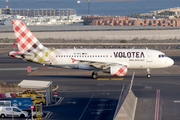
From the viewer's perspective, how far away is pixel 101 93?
136 feet

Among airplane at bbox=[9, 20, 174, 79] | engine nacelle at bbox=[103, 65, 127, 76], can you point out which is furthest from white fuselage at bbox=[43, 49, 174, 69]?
engine nacelle at bbox=[103, 65, 127, 76]

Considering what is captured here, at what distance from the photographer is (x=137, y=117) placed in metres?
31.1

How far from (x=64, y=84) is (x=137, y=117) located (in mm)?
18328

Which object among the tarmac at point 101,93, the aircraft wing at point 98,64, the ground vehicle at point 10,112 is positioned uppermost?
the aircraft wing at point 98,64

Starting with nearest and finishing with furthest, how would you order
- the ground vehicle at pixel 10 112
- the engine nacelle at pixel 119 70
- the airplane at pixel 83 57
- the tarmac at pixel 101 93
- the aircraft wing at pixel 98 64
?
the ground vehicle at pixel 10 112, the tarmac at pixel 101 93, the engine nacelle at pixel 119 70, the aircraft wing at pixel 98 64, the airplane at pixel 83 57

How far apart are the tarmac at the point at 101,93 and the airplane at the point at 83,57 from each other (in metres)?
2.30

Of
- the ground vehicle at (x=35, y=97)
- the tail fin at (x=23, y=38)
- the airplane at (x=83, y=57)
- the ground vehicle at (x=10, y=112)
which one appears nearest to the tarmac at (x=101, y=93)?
the ground vehicle at (x=35, y=97)

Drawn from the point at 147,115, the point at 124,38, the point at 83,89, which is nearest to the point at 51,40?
the point at 124,38

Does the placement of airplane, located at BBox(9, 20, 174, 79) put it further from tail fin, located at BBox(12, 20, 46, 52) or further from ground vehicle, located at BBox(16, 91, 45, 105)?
ground vehicle, located at BBox(16, 91, 45, 105)

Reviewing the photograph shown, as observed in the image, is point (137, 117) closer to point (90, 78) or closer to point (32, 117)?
point (32, 117)

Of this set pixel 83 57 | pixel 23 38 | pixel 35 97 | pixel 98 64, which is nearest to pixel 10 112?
pixel 35 97

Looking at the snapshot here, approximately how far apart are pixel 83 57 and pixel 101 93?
10.4 metres

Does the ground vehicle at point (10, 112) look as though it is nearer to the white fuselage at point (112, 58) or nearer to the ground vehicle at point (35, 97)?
the ground vehicle at point (35, 97)

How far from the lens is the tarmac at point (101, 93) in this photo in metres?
32.3
